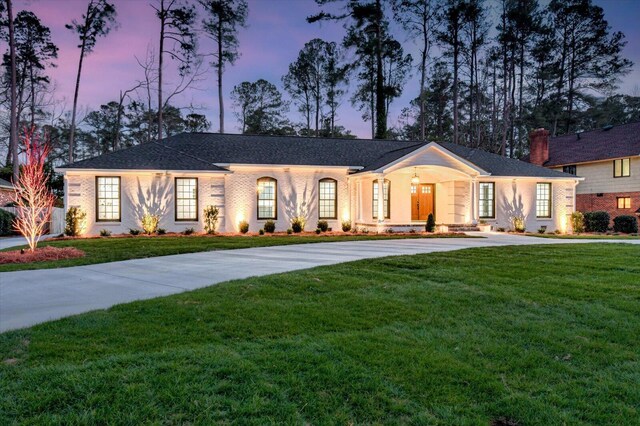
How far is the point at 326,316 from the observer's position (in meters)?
5.41

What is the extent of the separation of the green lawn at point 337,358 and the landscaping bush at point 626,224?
19420mm

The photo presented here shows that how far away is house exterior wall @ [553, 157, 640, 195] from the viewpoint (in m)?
25.4

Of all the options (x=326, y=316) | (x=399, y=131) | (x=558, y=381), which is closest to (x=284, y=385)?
(x=326, y=316)

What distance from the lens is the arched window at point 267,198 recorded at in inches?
758

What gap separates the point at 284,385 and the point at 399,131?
42.1m

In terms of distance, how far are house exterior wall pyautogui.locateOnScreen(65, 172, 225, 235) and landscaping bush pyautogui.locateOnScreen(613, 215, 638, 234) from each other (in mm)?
20049

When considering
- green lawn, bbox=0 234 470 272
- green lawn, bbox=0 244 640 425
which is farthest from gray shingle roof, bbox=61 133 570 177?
green lawn, bbox=0 244 640 425

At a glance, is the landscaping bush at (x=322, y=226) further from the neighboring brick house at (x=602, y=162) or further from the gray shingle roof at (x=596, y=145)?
the gray shingle roof at (x=596, y=145)

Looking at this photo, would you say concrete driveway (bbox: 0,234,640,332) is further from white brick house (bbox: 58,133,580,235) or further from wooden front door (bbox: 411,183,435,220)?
wooden front door (bbox: 411,183,435,220)

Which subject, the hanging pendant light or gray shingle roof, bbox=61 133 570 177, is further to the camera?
the hanging pendant light

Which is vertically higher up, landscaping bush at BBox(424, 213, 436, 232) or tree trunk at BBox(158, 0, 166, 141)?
tree trunk at BBox(158, 0, 166, 141)

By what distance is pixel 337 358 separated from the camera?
4066 millimetres

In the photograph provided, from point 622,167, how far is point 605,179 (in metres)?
1.19

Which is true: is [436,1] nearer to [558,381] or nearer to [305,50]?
[305,50]
